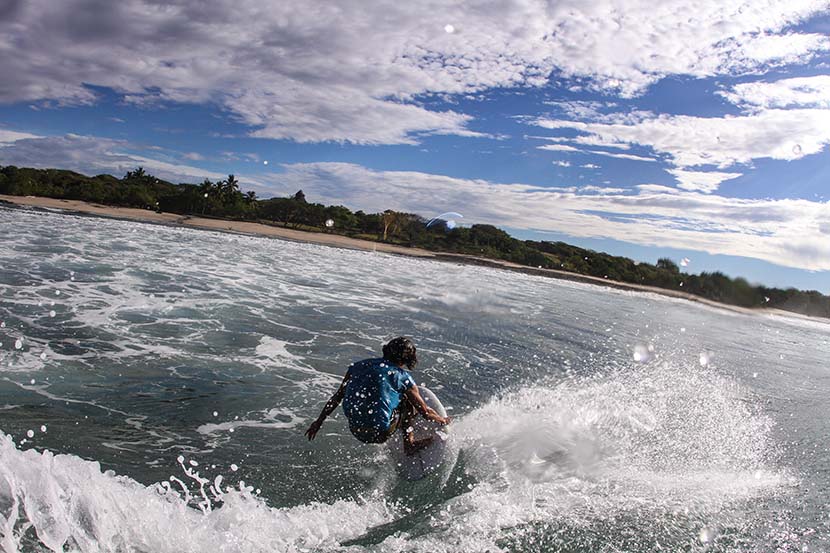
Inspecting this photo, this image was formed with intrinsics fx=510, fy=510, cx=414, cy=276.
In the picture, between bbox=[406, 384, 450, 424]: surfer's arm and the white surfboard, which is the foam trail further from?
bbox=[406, 384, 450, 424]: surfer's arm

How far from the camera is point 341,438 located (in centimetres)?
810

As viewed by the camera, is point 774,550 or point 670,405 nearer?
point 774,550

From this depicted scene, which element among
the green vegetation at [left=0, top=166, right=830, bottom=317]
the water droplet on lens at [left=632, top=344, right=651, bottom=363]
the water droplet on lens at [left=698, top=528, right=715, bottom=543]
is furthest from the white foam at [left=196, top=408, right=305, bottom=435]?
the green vegetation at [left=0, top=166, right=830, bottom=317]

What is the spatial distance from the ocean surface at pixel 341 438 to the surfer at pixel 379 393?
2.93ft

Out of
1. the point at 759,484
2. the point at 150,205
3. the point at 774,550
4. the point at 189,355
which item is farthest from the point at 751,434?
the point at 150,205

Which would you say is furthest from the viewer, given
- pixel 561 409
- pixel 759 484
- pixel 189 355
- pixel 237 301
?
pixel 237 301

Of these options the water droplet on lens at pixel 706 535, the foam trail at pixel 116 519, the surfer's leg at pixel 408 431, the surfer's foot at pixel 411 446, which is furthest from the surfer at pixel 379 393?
the water droplet on lens at pixel 706 535

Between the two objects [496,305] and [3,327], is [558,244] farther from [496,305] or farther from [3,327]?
[3,327]

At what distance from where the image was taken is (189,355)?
1132cm

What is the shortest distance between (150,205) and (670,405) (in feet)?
262

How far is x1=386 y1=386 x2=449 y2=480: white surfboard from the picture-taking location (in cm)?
685

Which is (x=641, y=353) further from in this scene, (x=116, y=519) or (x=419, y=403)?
(x=116, y=519)

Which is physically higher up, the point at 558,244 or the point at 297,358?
the point at 558,244

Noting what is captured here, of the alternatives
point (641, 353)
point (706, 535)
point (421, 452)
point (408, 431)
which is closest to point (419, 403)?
point (408, 431)
